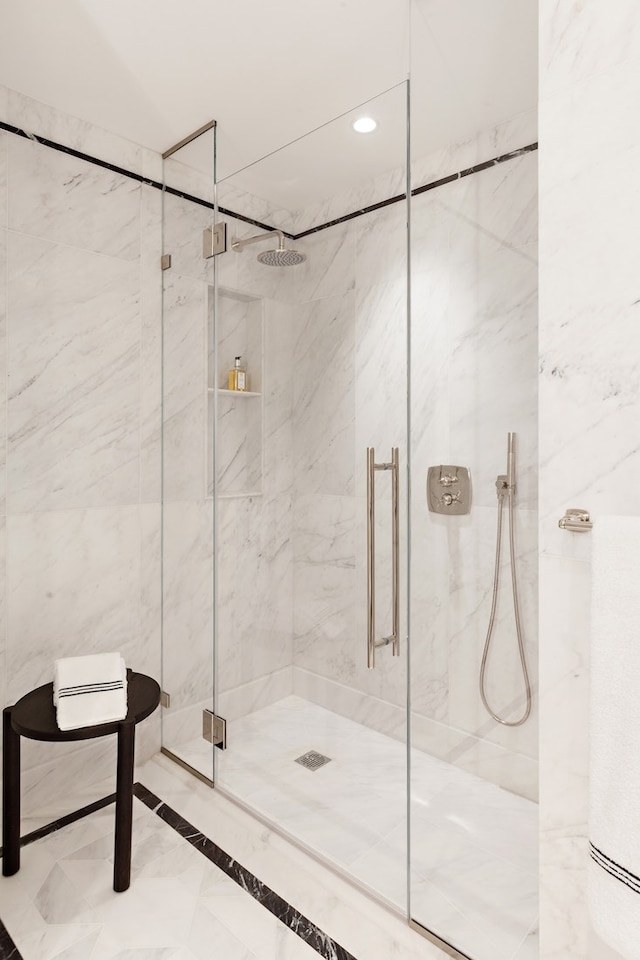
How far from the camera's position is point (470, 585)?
1771 millimetres

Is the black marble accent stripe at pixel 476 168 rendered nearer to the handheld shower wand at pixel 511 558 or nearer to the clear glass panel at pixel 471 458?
the clear glass panel at pixel 471 458

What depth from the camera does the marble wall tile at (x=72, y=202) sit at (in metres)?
1.89

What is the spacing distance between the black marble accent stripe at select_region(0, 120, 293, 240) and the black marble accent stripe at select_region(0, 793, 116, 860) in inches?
81.5

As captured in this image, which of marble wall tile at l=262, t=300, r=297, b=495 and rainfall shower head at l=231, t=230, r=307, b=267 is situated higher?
rainfall shower head at l=231, t=230, r=307, b=267

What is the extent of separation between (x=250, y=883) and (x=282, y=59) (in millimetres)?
2432

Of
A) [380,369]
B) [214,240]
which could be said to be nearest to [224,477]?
[380,369]

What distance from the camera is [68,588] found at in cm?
204

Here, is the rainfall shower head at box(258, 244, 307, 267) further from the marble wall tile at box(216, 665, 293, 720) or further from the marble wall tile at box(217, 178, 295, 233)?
the marble wall tile at box(216, 665, 293, 720)

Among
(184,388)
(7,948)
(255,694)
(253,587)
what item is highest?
(184,388)

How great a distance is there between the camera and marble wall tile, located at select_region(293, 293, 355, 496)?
5.50 ft

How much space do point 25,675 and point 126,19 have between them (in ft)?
6.68

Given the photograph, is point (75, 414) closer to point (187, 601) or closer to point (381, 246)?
point (187, 601)
